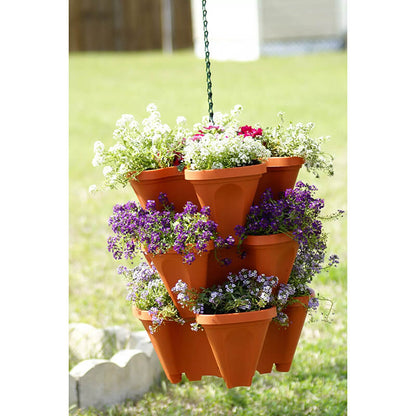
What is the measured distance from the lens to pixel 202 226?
180 centimetres

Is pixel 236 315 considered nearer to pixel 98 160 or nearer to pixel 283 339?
pixel 283 339

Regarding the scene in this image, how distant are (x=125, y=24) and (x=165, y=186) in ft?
35.2

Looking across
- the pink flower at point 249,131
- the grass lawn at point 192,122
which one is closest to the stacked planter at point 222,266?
the pink flower at point 249,131

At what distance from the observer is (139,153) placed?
192cm

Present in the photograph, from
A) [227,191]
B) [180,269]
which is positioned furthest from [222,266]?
[227,191]

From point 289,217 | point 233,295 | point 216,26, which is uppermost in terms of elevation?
point 216,26

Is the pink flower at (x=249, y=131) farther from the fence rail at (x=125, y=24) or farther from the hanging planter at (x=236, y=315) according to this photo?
the fence rail at (x=125, y=24)

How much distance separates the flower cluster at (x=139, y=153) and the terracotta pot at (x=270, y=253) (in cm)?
32

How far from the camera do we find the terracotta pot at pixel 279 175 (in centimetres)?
192

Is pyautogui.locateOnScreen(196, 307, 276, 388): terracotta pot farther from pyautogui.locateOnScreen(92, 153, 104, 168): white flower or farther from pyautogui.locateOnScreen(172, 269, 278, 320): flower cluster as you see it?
pyautogui.locateOnScreen(92, 153, 104, 168): white flower

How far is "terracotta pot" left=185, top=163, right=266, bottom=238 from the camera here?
1771 mm

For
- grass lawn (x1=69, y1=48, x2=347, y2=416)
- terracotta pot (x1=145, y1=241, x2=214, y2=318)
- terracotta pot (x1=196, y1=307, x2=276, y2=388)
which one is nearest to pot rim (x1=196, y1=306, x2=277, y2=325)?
terracotta pot (x1=196, y1=307, x2=276, y2=388)

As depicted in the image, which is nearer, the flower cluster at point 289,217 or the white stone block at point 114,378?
the flower cluster at point 289,217
